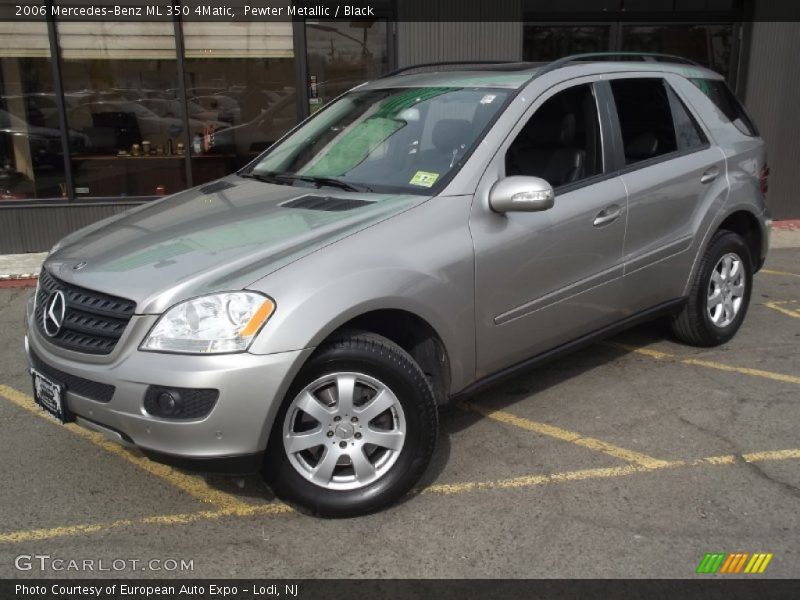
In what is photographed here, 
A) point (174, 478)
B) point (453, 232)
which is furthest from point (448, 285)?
point (174, 478)

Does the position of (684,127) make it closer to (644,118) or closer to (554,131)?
(644,118)

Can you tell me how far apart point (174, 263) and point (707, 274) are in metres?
3.32

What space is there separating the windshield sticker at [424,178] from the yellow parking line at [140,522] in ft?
5.20

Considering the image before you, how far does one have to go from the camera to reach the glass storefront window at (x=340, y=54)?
878cm

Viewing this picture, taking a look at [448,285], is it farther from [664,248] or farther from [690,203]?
[690,203]

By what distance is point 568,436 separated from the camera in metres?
3.93

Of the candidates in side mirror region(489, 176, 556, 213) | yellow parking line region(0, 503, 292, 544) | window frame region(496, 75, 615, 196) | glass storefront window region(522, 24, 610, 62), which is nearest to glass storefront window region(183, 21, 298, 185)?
glass storefront window region(522, 24, 610, 62)

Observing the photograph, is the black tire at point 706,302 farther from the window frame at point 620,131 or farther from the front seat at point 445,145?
the front seat at point 445,145

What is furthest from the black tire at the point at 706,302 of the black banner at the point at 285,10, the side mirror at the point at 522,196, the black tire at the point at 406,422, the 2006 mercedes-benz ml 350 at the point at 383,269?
the black banner at the point at 285,10

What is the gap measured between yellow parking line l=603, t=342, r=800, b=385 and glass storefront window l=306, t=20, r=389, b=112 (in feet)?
16.6

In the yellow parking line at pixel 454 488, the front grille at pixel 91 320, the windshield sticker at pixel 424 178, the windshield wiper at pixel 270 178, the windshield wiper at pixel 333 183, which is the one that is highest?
the windshield sticker at pixel 424 178

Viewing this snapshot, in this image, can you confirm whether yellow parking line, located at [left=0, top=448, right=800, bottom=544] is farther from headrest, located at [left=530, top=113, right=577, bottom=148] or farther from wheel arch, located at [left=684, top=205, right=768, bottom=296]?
headrest, located at [left=530, top=113, right=577, bottom=148]

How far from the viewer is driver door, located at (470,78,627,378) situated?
3531 mm

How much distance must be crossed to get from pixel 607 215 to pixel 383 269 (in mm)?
1507
